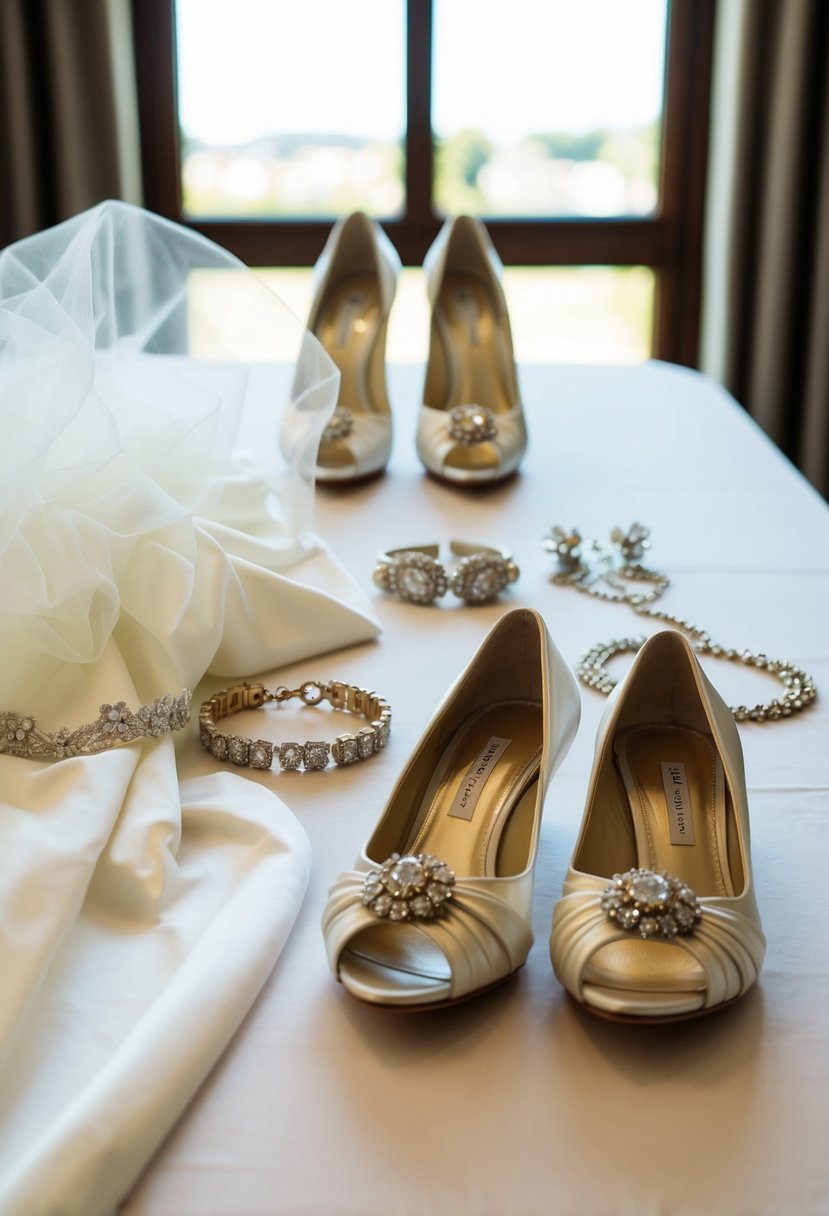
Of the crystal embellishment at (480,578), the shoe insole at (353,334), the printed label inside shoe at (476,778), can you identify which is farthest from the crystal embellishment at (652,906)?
the shoe insole at (353,334)

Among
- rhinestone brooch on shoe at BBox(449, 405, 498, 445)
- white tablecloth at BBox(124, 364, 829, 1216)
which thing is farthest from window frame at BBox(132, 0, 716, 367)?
white tablecloth at BBox(124, 364, 829, 1216)

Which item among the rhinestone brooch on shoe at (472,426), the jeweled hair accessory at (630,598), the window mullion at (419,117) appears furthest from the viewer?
the window mullion at (419,117)

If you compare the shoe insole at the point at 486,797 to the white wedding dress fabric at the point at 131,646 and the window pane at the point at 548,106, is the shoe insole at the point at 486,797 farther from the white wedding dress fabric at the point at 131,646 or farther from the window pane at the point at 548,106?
the window pane at the point at 548,106

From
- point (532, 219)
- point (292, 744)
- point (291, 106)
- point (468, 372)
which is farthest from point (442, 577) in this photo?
point (291, 106)

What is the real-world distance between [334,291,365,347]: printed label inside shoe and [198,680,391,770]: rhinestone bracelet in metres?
0.91

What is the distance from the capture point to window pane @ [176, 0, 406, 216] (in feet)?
10.5

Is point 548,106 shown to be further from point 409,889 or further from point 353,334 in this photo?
point 409,889

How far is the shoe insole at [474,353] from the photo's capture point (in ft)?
6.06

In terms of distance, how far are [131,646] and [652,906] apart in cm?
53

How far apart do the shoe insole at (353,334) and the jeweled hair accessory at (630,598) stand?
1.47ft

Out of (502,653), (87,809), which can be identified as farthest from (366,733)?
(87,809)

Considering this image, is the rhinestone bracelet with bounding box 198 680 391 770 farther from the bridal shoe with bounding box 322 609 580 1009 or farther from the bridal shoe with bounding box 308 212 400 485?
the bridal shoe with bounding box 308 212 400 485

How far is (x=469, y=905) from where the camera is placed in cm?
70

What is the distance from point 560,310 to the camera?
3510 mm
